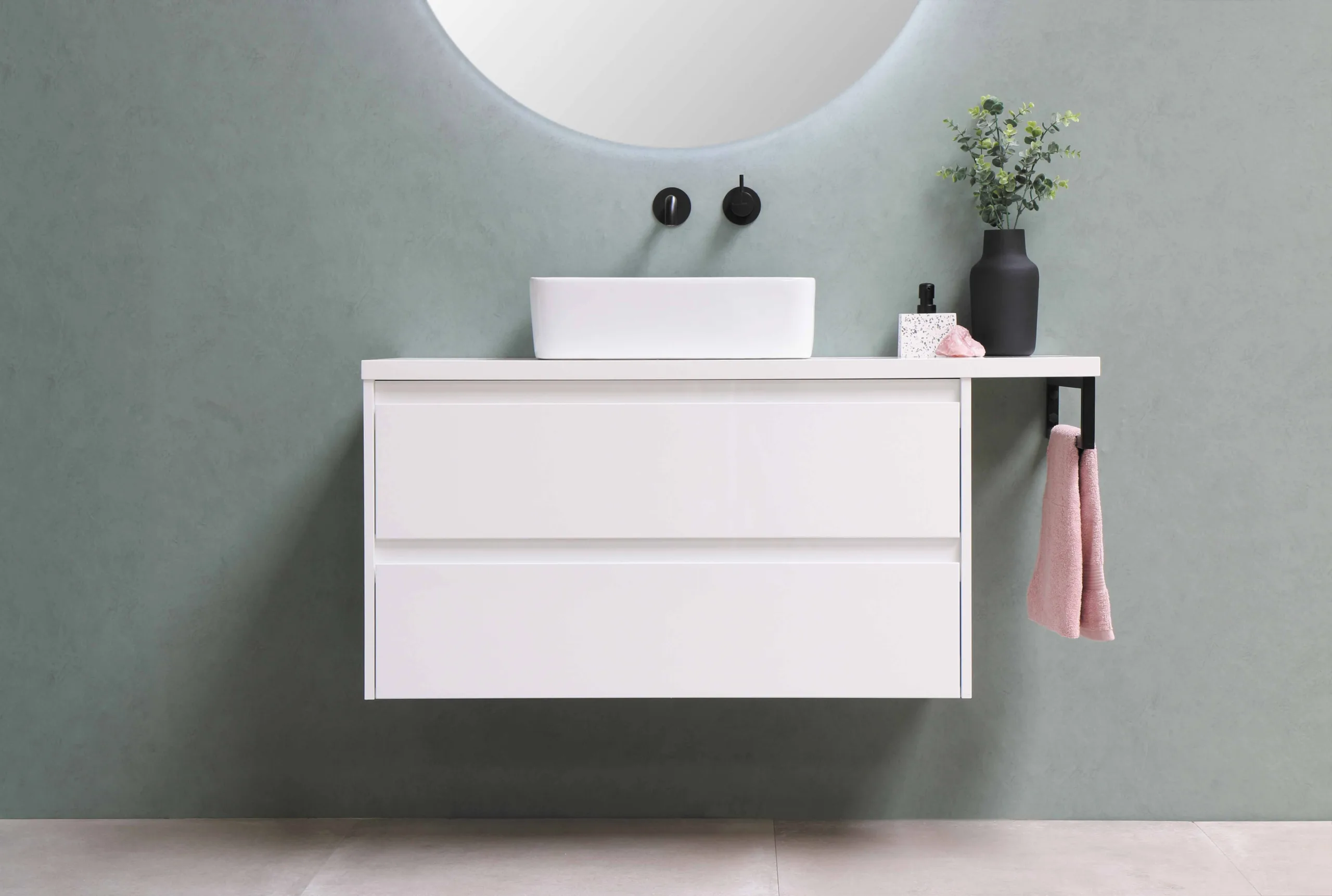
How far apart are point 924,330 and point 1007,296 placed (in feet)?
0.50

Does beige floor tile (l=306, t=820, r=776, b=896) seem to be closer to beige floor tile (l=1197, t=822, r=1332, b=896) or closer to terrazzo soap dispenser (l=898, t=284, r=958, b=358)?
beige floor tile (l=1197, t=822, r=1332, b=896)

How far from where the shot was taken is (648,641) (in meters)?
1.58

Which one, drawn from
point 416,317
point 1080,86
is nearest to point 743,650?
point 416,317

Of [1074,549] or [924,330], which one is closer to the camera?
[1074,549]

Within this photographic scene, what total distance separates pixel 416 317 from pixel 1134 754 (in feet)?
5.13

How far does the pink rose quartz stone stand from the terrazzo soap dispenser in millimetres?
25

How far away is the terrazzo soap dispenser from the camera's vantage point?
1.77 m

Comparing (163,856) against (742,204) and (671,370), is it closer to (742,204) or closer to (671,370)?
(671,370)

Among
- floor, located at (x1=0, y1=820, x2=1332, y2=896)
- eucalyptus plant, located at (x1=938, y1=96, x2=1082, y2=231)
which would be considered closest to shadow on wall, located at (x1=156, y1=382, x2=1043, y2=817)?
floor, located at (x1=0, y1=820, x2=1332, y2=896)

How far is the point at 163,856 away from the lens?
1834mm

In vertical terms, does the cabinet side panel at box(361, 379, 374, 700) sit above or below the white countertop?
below

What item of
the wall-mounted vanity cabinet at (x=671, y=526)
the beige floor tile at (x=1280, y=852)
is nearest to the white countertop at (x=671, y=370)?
the wall-mounted vanity cabinet at (x=671, y=526)

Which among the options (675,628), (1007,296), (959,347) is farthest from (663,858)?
(1007,296)

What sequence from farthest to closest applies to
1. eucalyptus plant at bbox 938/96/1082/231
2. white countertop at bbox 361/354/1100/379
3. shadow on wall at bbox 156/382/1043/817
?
shadow on wall at bbox 156/382/1043/817
eucalyptus plant at bbox 938/96/1082/231
white countertop at bbox 361/354/1100/379
